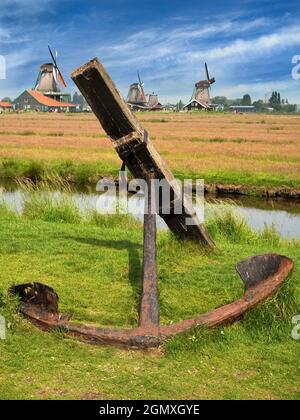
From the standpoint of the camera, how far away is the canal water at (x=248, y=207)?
13.8 meters

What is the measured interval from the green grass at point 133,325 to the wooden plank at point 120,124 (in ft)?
3.75

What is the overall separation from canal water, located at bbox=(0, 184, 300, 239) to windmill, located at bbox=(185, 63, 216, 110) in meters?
82.9

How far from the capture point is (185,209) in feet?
23.0

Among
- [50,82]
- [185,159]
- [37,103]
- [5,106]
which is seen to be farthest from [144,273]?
[5,106]

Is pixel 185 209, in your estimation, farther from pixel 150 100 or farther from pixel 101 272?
pixel 150 100

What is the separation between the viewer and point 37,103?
9644 cm

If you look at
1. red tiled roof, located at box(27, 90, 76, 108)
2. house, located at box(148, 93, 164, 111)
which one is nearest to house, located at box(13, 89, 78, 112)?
red tiled roof, located at box(27, 90, 76, 108)

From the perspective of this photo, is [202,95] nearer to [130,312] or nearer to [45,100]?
[45,100]

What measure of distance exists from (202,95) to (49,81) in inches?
1153

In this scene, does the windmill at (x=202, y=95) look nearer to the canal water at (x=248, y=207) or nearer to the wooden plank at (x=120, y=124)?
the canal water at (x=248, y=207)

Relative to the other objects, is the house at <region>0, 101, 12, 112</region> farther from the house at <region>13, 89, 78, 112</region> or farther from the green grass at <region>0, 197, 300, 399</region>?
the green grass at <region>0, 197, 300, 399</region>

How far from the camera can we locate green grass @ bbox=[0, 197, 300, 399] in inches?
156

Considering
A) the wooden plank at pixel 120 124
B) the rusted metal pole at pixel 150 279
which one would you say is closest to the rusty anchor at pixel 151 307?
the rusted metal pole at pixel 150 279
